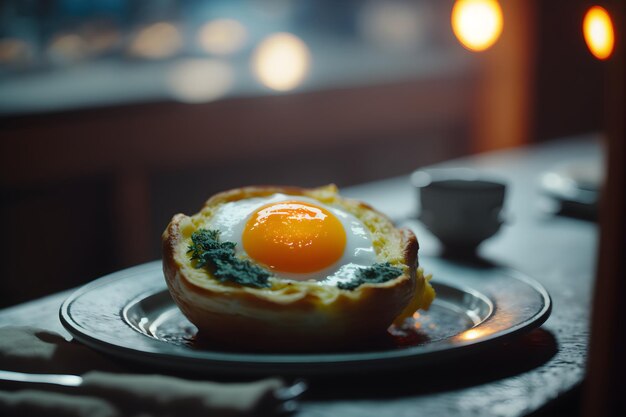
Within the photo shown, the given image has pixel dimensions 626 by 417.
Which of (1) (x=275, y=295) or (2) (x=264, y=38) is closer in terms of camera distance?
(1) (x=275, y=295)

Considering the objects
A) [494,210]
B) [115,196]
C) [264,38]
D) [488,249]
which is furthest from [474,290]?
[264,38]

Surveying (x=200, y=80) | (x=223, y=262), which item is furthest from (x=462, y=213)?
(x=200, y=80)

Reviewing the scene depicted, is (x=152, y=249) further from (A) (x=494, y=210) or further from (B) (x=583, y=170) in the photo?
(A) (x=494, y=210)

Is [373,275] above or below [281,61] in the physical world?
below

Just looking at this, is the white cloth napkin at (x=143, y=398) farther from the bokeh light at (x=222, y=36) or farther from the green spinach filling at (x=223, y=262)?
the bokeh light at (x=222, y=36)

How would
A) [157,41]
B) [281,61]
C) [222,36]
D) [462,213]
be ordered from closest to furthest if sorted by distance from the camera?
[462,213] < [157,41] < [222,36] < [281,61]

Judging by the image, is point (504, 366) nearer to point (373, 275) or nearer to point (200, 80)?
point (373, 275)
